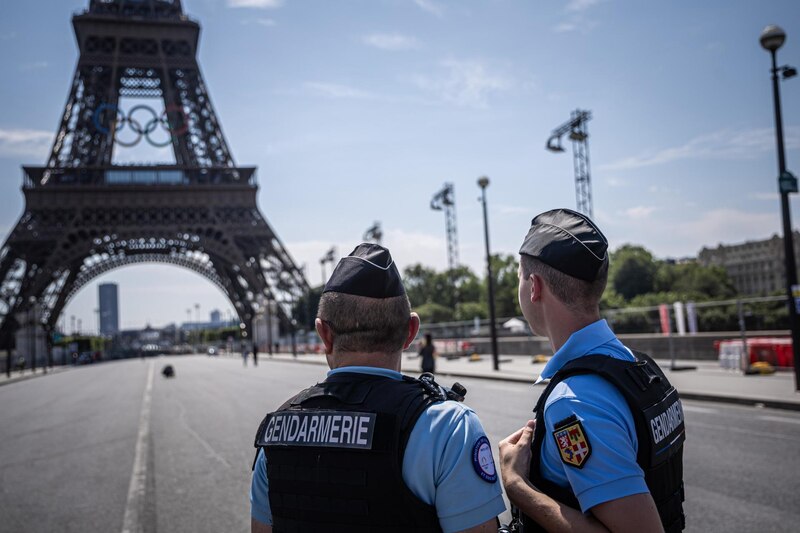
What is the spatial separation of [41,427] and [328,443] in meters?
14.5

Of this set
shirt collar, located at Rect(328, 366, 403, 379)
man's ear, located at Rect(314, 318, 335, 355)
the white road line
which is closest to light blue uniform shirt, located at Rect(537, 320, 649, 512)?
shirt collar, located at Rect(328, 366, 403, 379)

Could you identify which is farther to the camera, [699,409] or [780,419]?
[699,409]

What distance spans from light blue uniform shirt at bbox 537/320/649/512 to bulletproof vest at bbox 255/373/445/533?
1.15 ft

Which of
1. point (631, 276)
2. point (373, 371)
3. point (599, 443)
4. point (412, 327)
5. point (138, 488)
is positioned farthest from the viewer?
point (631, 276)

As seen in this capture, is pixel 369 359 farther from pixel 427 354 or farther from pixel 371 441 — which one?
pixel 427 354

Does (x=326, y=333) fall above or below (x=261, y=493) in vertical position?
above

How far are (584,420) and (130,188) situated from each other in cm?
5880

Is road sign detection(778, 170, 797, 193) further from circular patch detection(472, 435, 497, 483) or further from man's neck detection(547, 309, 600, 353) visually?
circular patch detection(472, 435, 497, 483)

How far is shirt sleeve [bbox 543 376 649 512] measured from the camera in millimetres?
1748

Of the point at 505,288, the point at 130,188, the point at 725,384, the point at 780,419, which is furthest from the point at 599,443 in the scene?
the point at 505,288

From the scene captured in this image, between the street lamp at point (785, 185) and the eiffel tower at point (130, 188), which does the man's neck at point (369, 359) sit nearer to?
the street lamp at point (785, 185)

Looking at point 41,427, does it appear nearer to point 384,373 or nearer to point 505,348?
point 384,373

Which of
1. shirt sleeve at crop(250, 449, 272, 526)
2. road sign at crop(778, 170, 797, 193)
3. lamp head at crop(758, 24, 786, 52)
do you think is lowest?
shirt sleeve at crop(250, 449, 272, 526)

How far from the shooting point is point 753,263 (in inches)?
4432
